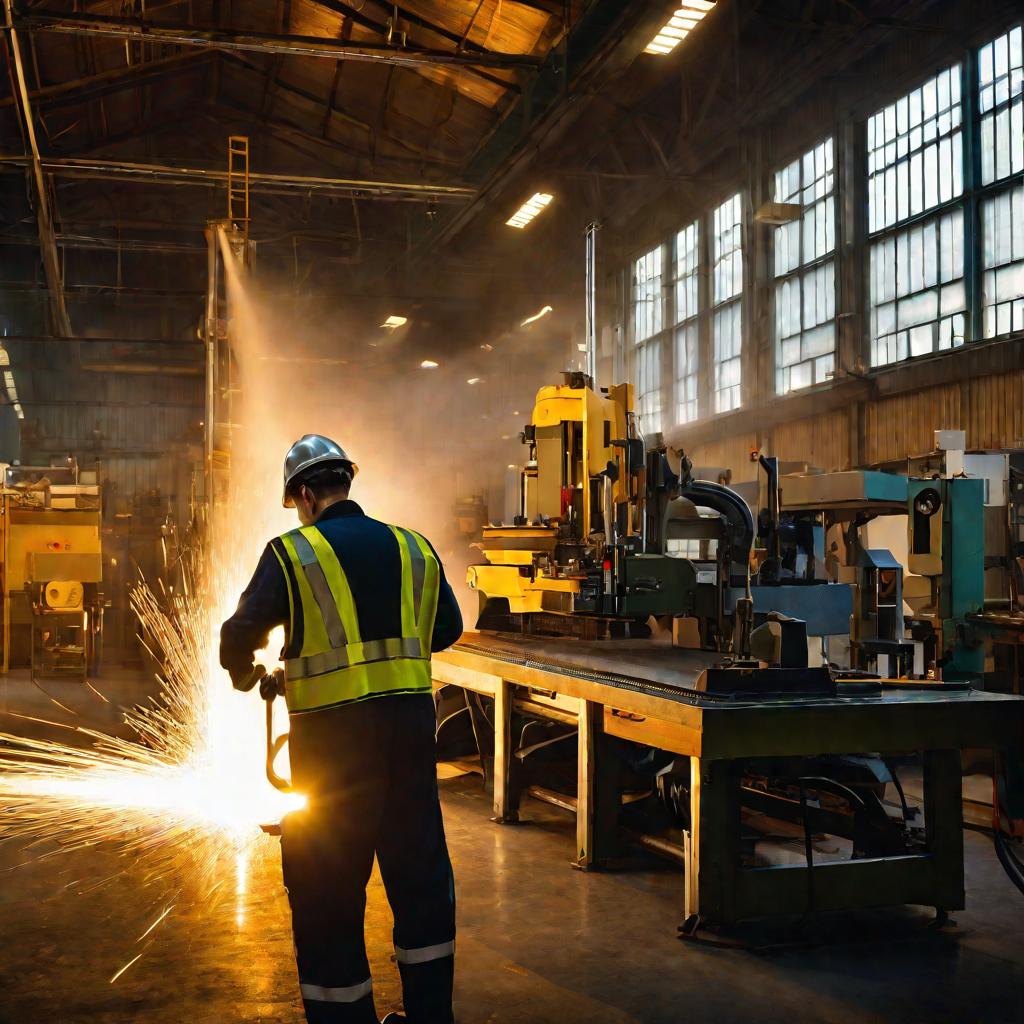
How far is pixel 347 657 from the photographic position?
298 centimetres

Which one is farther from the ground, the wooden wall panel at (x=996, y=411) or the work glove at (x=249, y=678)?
the wooden wall panel at (x=996, y=411)

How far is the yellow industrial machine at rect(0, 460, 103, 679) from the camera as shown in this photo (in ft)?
38.7

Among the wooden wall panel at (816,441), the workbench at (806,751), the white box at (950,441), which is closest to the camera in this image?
the workbench at (806,751)

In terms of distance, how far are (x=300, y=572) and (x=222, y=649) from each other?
300 millimetres

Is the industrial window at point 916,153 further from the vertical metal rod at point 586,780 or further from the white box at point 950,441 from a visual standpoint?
the vertical metal rod at point 586,780

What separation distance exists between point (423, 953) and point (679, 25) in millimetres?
7081

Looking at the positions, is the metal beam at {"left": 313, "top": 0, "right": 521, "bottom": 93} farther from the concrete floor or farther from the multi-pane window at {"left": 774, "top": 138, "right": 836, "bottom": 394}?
the concrete floor

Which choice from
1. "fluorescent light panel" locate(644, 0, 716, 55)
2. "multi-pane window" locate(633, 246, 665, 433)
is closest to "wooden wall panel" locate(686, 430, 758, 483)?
"multi-pane window" locate(633, 246, 665, 433)

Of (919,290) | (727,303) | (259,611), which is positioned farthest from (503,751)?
(727,303)

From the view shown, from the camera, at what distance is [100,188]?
15.8m

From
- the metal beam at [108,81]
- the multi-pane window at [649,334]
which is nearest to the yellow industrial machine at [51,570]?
the metal beam at [108,81]

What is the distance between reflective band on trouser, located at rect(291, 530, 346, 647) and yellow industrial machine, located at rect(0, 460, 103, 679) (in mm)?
9604

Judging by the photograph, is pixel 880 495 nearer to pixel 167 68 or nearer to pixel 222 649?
pixel 222 649

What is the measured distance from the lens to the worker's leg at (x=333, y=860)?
2834 millimetres
